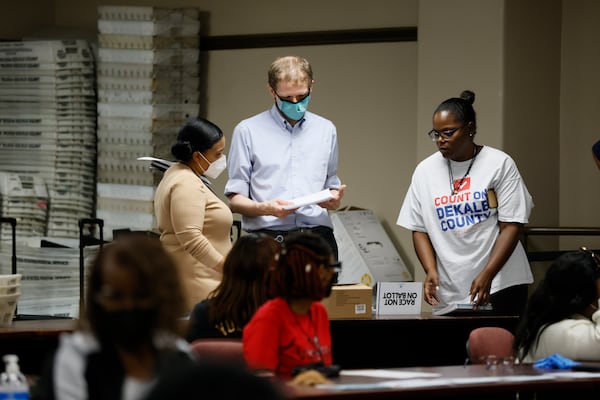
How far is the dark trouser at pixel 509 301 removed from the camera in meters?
4.93

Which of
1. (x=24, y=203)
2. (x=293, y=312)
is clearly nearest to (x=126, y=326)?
(x=293, y=312)

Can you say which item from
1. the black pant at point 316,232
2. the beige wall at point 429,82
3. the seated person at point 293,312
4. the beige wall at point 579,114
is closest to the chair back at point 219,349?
the seated person at point 293,312

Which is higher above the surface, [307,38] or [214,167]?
[307,38]

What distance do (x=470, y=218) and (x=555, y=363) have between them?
4.52ft

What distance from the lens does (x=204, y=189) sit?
4.75m

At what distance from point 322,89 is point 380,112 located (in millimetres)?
479

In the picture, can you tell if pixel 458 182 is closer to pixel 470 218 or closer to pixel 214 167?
pixel 470 218

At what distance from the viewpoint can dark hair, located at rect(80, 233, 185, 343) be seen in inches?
90.6

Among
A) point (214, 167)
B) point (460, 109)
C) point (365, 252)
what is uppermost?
point (460, 109)

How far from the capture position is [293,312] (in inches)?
136

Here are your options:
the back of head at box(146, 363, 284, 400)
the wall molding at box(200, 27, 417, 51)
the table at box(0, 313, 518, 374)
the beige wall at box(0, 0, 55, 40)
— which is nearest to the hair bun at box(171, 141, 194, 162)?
the table at box(0, 313, 518, 374)

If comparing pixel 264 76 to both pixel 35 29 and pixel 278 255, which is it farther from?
pixel 278 255

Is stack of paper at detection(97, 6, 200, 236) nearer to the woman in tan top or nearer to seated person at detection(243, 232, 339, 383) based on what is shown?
the woman in tan top

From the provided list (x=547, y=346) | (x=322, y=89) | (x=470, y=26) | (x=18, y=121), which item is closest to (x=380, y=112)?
(x=322, y=89)
